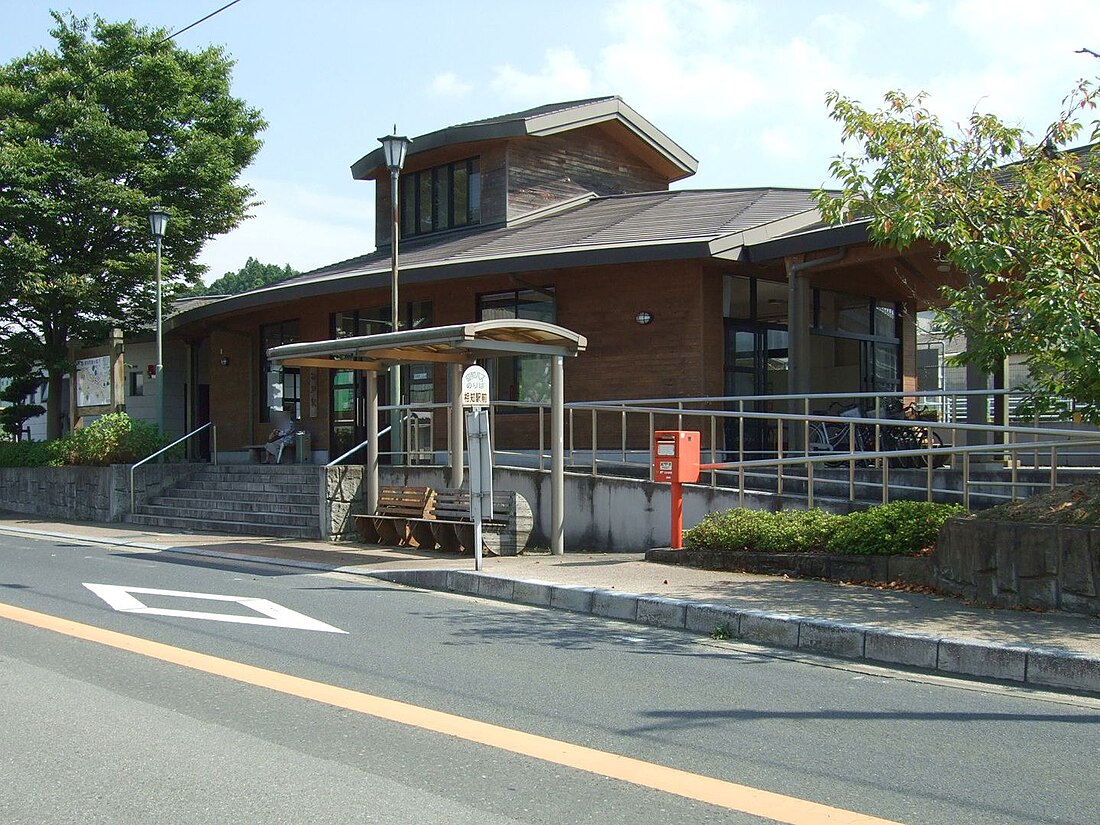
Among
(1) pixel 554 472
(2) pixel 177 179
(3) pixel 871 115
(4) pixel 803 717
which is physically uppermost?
(2) pixel 177 179

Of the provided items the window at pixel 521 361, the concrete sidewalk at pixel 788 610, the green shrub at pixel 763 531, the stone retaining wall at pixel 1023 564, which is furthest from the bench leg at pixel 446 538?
the stone retaining wall at pixel 1023 564

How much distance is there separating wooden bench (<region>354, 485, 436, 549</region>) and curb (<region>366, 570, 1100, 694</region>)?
3.65 metres

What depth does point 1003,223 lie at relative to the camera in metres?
9.55

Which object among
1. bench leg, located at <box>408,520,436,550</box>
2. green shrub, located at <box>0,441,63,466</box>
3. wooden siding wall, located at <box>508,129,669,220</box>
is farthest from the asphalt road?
green shrub, located at <box>0,441,63,466</box>

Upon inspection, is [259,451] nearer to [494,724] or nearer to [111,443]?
[111,443]

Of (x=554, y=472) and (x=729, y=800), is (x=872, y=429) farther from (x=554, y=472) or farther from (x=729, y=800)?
(x=729, y=800)

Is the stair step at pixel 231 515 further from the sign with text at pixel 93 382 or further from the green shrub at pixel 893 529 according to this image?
the green shrub at pixel 893 529

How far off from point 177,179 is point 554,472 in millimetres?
16049

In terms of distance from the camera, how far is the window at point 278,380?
25141mm

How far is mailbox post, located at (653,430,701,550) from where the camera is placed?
40.5 ft

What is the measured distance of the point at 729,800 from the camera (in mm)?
4832

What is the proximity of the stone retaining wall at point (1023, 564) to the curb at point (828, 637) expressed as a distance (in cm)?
149

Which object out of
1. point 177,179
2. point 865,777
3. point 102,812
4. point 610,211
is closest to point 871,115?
point 865,777

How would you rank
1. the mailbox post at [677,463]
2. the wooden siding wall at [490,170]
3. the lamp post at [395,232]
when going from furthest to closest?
the wooden siding wall at [490,170]
the lamp post at [395,232]
the mailbox post at [677,463]
